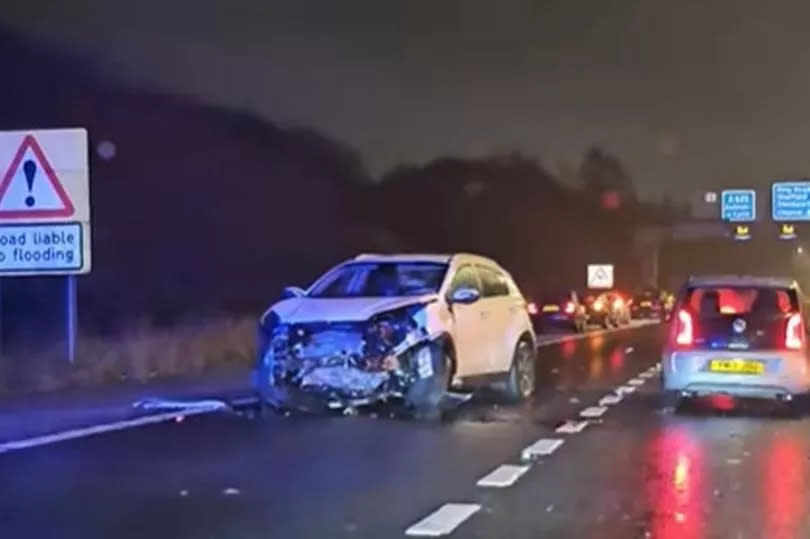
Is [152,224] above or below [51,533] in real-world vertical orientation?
above

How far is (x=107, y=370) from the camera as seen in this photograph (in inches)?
801

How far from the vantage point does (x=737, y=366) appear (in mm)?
16938

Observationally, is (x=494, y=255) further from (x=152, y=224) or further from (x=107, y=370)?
(x=107, y=370)

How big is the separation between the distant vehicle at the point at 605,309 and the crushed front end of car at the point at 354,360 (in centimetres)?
3372

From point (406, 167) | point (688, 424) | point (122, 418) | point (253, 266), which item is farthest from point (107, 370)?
point (406, 167)

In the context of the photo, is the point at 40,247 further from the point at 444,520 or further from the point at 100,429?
the point at 444,520

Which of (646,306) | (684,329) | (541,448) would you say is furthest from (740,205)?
(541,448)

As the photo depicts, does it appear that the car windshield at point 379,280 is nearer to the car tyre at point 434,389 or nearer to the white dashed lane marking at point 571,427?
the car tyre at point 434,389

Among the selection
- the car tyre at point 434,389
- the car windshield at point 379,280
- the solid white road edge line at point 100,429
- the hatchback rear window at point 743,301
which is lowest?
the solid white road edge line at point 100,429

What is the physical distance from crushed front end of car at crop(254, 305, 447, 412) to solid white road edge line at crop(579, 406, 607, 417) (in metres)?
2.10

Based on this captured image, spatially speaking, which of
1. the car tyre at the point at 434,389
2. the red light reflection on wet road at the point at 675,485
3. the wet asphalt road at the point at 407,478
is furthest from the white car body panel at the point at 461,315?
the red light reflection on wet road at the point at 675,485

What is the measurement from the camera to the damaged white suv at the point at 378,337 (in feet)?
51.2

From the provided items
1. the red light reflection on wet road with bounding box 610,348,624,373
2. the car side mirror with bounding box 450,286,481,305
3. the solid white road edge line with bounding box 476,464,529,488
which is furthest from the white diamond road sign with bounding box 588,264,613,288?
the solid white road edge line with bounding box 476,464,529,488

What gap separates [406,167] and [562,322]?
41525mm
